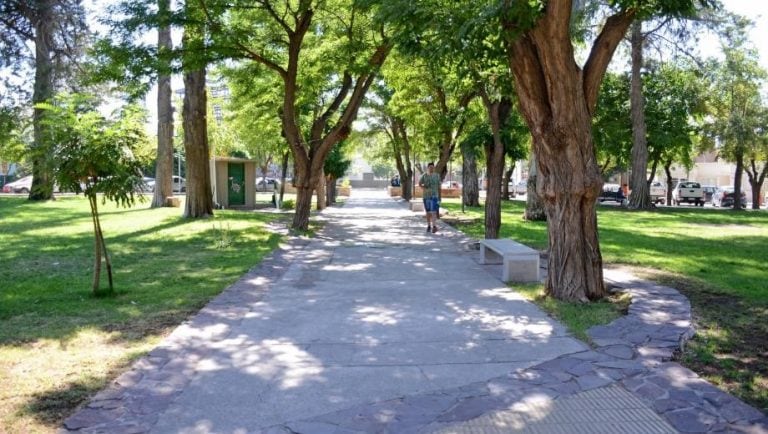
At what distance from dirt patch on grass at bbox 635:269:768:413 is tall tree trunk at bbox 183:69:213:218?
1612 centimetres

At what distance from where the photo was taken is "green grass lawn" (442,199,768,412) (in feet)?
16.9

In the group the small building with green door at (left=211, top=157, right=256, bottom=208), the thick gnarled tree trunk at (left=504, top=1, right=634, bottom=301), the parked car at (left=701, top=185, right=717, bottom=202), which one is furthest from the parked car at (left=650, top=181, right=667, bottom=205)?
the thick gnarled tree trunk at (left=504, top=1, right=634, bottom=301)

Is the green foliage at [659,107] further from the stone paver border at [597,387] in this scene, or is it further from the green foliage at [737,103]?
the stone paver border at [597,387]

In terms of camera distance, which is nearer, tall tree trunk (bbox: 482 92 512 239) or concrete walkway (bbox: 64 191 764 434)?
concrete walkway (bbox: 64 191 764 434)

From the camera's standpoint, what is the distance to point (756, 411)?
4.16 meters

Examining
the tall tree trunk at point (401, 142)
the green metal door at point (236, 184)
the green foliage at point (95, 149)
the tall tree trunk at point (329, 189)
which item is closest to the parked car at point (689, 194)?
the tall tree trunk at point (401, 142)

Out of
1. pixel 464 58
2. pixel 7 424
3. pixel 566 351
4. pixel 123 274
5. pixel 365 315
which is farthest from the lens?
pixel 123 274

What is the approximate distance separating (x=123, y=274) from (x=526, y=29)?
6.65m

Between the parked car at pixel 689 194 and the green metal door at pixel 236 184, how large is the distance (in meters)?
30.3

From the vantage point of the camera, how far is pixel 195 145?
2128cm

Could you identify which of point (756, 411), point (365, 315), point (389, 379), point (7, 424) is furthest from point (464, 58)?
point (7, 424)

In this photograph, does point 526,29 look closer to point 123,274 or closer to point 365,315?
point 365,315

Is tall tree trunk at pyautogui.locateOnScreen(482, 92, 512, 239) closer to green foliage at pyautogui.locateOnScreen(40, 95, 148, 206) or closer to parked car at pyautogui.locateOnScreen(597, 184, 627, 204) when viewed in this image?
green foliage at pyautogui.locateOnScreen(40, 95, 148, 206)

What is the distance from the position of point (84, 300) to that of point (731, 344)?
6.84 m
